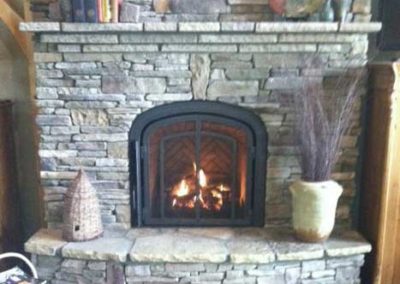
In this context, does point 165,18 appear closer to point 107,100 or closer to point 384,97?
point 107,100

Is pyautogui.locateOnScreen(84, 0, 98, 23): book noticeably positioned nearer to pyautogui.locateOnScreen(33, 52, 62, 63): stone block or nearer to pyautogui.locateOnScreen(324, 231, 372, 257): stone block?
pyautogui.locateOnScreen(33, 52, 62, 63): stone block

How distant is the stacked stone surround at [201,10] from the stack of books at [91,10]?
0.12 m

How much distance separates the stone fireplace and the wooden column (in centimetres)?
11

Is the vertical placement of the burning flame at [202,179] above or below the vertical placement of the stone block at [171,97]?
below

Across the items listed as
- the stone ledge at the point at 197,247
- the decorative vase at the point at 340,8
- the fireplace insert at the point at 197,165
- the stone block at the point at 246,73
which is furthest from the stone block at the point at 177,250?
the decorative vase at the point at 340,8

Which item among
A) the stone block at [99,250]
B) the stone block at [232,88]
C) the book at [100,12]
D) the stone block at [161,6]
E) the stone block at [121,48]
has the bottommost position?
the stone block at [99,250]

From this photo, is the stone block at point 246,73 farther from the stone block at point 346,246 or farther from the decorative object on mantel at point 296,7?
the stone block at point 346,246

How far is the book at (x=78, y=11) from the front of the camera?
6.85ft

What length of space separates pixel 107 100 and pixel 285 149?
1.03 metres

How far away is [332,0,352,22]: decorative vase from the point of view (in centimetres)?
218

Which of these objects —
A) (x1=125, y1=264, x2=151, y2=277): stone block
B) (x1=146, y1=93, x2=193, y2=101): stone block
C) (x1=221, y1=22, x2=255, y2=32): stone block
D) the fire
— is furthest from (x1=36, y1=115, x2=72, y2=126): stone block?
(x1=221, y1=22, x2=255, y2=32): stone block

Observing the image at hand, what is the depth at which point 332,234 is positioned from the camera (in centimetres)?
234

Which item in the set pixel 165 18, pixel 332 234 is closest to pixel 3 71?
pixel 165 18

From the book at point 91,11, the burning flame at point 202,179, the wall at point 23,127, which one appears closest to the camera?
the book at point 91,11
